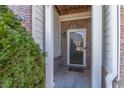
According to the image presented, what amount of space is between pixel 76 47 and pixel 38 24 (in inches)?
199

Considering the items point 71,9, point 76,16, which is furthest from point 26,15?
point 76,16

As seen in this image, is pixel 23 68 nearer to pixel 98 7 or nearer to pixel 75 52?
pixel 98 7

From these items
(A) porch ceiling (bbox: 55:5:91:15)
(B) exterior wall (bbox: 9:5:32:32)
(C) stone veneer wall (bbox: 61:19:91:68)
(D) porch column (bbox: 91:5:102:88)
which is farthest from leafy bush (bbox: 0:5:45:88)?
(C) stone veneer wall (bbox: 61:19:91:68)

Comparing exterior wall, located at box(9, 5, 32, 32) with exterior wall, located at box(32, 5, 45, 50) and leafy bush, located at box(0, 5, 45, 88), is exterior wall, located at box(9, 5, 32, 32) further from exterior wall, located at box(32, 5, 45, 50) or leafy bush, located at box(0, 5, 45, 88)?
leafy bush, located at box(0, 5, 45, 88)

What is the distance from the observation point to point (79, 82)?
539 cm

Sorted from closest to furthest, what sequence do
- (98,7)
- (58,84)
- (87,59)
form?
(98,7) < (58,84) < (87,59)

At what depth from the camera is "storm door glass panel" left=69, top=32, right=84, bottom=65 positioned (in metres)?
8.81

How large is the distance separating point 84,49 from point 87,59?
0.50 m

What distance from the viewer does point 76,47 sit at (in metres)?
8.95

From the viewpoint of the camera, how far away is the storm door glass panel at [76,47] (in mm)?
8812

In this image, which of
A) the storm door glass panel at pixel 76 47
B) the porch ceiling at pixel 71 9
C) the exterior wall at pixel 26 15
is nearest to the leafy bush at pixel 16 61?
the exterior wall at pixel 26 15

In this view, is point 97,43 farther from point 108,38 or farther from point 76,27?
point 76,27
